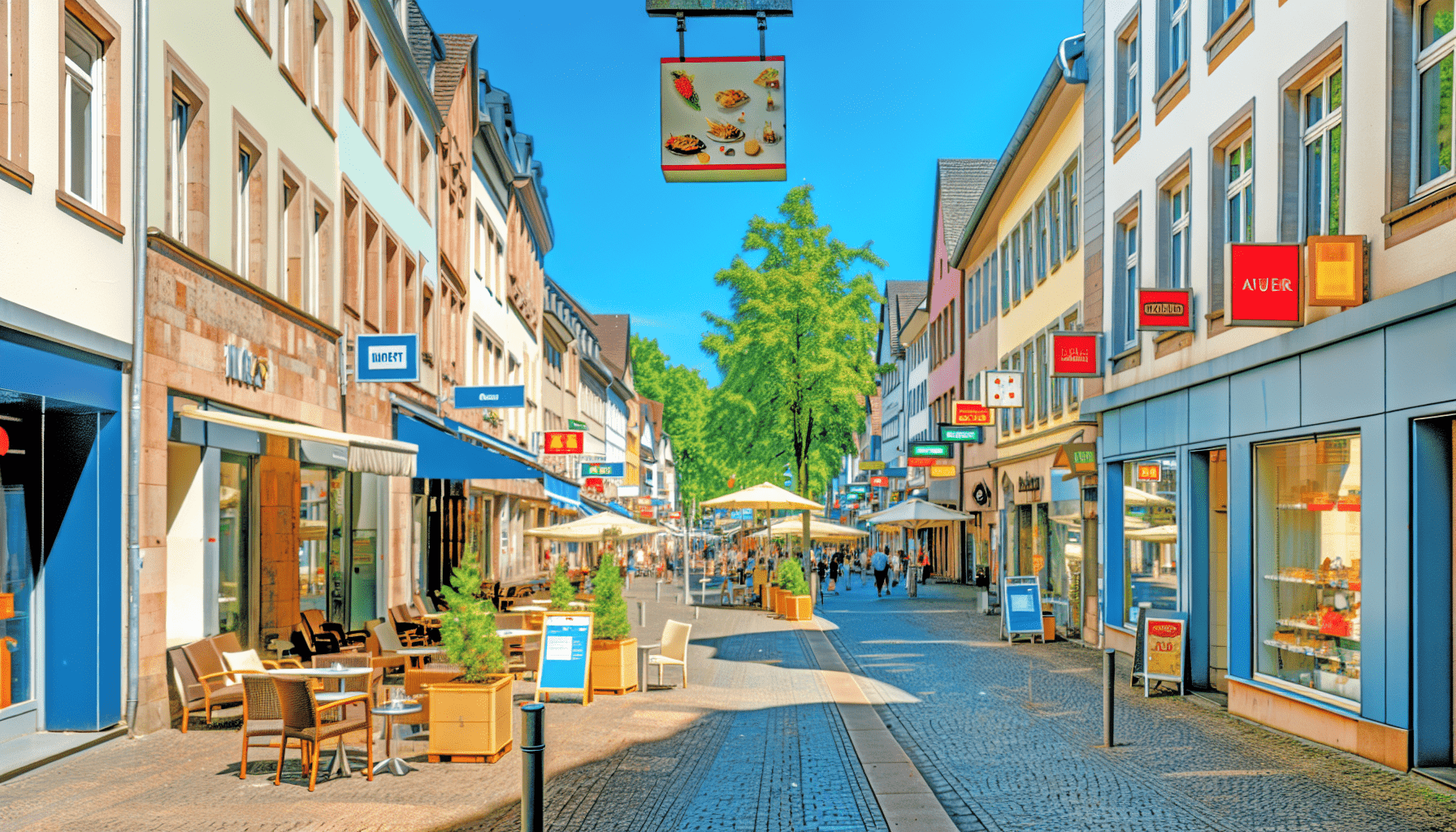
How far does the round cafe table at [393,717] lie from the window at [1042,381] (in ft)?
62.1

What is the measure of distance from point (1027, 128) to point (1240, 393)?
13.2m

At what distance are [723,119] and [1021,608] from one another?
49.0 ft

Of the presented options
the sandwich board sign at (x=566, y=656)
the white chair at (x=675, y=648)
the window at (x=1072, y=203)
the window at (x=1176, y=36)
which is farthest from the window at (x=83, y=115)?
the window at (x=1072, y=203)

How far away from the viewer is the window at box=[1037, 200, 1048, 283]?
26.3 metres

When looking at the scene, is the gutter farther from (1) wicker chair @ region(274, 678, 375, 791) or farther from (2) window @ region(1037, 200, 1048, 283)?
(1) wicker chair @ region(274, 678, 375, 791)

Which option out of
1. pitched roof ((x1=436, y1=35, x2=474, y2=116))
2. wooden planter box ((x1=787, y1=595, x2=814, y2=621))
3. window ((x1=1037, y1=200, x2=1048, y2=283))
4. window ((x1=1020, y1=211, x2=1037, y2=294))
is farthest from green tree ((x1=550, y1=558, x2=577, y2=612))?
window ((x1=1020, y1=211, x2=1037, y2=294))

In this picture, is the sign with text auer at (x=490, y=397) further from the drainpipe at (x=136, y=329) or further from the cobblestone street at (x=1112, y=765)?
the drainpipe at (x=136, y=329)

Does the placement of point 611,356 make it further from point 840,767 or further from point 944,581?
point 840,767

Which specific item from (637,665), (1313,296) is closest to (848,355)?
(637,665)

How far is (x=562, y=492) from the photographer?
Result: 101 ft

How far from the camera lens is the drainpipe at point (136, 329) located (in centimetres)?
1096

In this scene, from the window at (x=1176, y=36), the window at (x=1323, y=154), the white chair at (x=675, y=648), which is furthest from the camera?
the window at (x=1176, y=36)

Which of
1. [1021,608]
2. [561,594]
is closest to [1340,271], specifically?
[561,594]

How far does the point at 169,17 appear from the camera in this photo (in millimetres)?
12047
